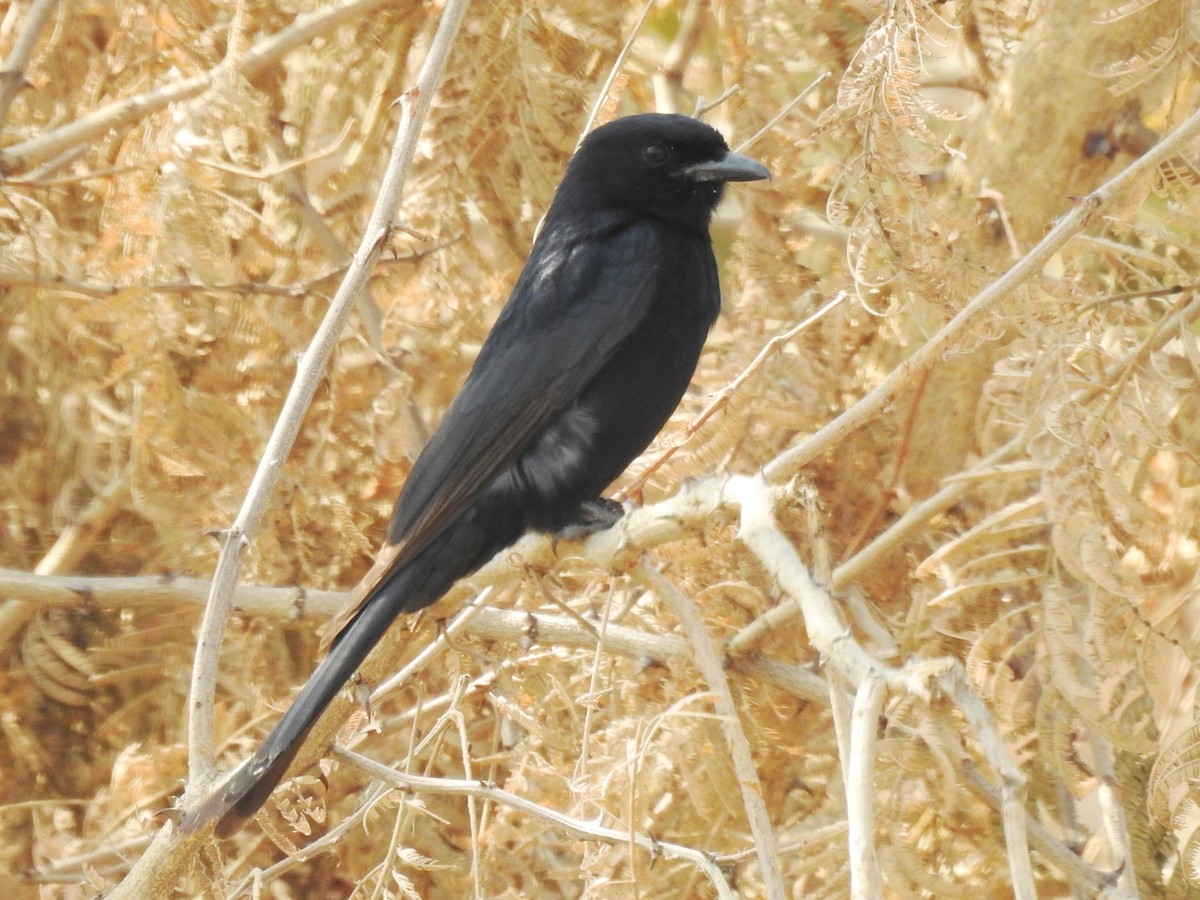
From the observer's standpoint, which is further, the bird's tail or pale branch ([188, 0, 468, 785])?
the bird's tail

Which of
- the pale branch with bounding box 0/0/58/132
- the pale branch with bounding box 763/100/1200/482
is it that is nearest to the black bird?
the pale branch with bounding box 763/100/1200/482

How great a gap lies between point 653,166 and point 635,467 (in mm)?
860

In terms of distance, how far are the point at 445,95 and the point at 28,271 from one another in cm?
125

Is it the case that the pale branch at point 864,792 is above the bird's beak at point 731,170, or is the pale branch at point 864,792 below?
below

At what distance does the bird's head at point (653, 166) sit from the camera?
4.11 meters

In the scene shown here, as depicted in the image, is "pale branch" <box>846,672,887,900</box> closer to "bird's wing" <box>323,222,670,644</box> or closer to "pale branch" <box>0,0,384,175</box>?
"bird's wing" <box>323,222,670,644</box>

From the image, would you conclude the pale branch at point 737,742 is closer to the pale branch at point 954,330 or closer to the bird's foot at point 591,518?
the pale branch at point 954,330

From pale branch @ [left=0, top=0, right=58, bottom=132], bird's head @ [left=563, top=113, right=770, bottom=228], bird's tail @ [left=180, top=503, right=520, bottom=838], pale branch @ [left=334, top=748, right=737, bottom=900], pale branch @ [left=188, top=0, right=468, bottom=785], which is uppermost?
pale branch @ [left=0, top=0, right=58, bottom=132]

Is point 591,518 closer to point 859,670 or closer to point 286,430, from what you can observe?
point 286,430

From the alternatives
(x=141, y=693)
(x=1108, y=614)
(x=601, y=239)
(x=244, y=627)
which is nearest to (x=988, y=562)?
(x=1108, y=614)

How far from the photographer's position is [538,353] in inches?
154

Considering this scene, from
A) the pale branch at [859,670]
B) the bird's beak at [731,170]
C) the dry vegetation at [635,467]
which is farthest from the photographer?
the bird's beak at [731,170]

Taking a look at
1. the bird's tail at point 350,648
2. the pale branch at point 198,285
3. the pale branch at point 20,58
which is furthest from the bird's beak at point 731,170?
the pale branch at point 20,58

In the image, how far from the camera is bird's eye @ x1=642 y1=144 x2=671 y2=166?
4.18 meters
